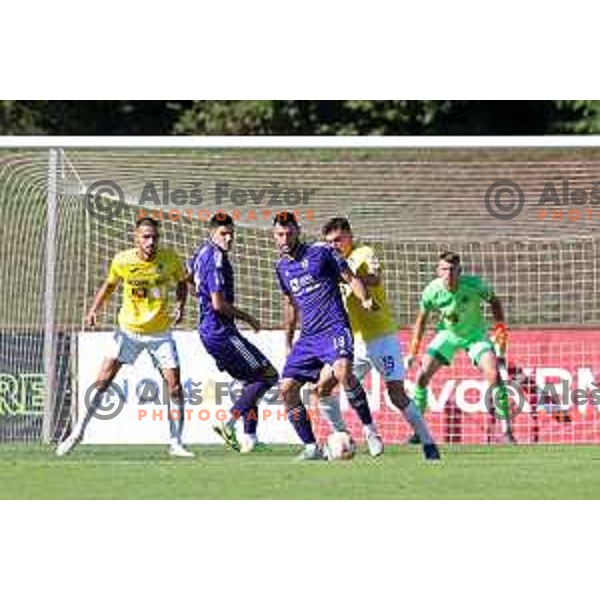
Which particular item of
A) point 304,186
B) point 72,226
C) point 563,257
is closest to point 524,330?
point 563,257

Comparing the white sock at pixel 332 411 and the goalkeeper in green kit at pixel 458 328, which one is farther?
the goalkeeper in green kit at pixel 458 328

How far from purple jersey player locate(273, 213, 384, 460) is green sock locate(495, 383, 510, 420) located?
2.46 m

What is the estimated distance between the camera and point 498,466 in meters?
18.2

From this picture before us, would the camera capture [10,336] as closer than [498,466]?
No

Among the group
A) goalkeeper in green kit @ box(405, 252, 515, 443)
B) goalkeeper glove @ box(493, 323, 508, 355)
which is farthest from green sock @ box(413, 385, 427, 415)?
goalkeeper glove @ box(493, 323, 508, 355)

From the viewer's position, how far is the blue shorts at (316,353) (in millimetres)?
18391

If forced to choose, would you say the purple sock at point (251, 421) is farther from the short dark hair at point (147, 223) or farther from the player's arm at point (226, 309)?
the short dark hair at point (147, 223)

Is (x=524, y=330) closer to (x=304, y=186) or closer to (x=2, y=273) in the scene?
(x=304, y=186)

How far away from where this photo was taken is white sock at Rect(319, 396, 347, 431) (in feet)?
62.1

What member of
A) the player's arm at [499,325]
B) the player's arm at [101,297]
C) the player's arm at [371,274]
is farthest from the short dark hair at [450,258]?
the player's arm at [101,297]

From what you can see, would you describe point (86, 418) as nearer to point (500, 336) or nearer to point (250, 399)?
point (250, 399)

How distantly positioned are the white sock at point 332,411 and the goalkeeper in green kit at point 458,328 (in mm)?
1773

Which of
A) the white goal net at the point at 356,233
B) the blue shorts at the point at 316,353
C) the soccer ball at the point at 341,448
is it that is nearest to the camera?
the blue shorts at the point at 316,353

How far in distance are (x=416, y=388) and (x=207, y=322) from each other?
7.57 ft
